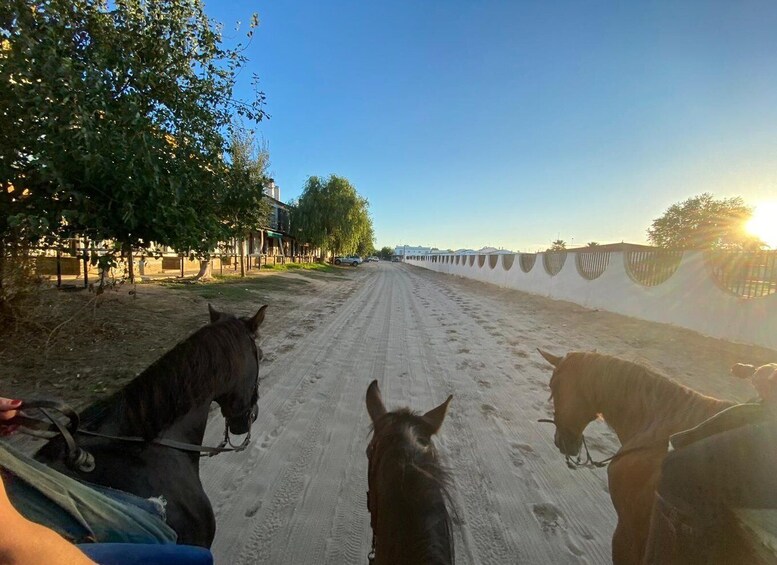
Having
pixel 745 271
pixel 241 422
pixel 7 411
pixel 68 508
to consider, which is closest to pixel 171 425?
pixel 241 422

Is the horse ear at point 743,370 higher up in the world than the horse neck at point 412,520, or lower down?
higher up

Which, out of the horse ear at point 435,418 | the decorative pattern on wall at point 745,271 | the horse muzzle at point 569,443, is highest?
the decorative pattern on wall at point 745,271

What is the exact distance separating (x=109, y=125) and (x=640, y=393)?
20.2 ft

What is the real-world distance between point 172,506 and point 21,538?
1.50 metres

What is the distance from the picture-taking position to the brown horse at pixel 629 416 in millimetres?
1810

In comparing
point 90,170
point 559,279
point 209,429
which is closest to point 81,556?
point 209,429

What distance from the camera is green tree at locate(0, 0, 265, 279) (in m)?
4.12

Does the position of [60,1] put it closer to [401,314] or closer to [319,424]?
[319,424]

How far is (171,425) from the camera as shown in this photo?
79.6 inches

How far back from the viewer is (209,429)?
3.75 metres

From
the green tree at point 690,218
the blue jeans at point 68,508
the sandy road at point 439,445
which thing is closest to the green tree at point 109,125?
the sandy road at point 439,445

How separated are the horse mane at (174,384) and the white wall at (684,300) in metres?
10.0

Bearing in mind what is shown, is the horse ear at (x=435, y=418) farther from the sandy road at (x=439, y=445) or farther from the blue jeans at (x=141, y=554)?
the blue jeans at (x=141, y=554)

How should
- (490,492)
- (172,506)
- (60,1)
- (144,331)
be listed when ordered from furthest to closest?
(144,331) → (60,1) → (490,492) → (172,506)
